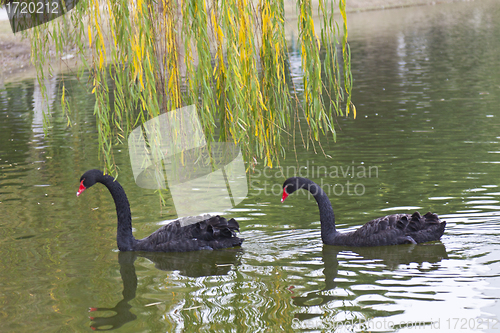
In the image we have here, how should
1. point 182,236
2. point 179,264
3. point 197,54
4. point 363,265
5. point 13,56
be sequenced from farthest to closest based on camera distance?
1. point 13,56
2. point 182,236
3. point 179,264
4. point 363,265
5. point 197,54

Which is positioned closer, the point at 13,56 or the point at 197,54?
the point at 197,54

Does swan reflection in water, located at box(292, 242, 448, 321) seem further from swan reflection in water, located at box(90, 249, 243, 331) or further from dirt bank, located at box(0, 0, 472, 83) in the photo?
dirt bank, located at box(0, 0, 472, 83)

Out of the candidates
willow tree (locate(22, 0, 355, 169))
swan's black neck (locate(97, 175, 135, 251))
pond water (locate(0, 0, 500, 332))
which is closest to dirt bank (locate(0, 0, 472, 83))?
pond water (locate(0, 0, 500, 332))

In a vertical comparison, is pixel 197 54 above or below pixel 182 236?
above

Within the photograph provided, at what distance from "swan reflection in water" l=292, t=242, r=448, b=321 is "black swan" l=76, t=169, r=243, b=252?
1.11 metres

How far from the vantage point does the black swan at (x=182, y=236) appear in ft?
21.9

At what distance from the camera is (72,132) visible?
15250mm

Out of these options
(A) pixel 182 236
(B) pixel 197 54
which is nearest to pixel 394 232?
(A) pixel 182 236

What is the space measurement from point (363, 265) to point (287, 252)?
863mm

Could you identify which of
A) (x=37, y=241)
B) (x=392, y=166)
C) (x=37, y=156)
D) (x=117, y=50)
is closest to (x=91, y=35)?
(x=117, y=50)

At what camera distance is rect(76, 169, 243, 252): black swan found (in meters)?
6.69

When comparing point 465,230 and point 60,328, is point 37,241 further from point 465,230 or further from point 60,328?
point 465,230

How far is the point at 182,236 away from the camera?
6781 millimetres

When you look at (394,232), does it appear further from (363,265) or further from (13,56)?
(13,56)
